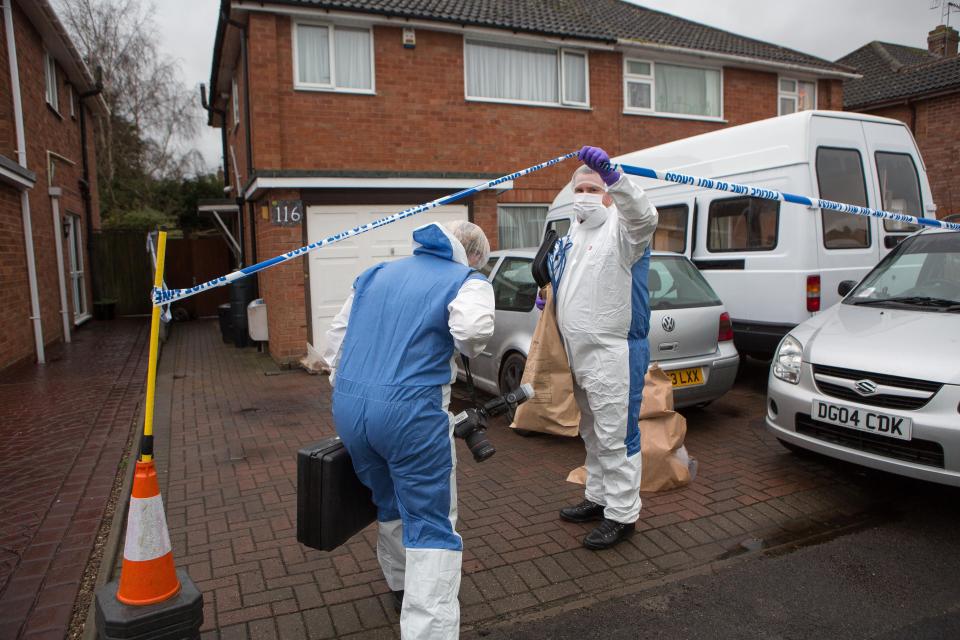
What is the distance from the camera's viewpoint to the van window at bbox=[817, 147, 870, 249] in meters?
6.91

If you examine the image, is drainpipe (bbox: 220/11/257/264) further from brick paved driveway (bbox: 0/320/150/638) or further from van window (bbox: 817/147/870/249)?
van window (bbox: 817/147/870/249)

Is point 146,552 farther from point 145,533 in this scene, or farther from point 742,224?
point 742,224

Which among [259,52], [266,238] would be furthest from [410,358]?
[259,52]

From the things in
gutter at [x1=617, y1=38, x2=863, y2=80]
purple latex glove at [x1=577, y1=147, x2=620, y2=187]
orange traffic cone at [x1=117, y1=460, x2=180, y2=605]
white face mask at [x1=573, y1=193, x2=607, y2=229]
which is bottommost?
orange traffic cone at [x1=117, y1=460, x2=180, y2=605]

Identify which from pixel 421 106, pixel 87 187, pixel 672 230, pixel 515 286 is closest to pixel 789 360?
pixel 515 286

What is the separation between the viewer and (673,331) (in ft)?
18.6

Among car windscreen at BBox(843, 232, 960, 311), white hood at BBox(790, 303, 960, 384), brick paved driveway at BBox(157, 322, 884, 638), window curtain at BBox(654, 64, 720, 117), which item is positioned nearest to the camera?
brick paved driveway at BBox(157, 322, 884, 638)

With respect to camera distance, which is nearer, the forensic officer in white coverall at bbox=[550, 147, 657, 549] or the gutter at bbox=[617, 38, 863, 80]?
the forensic officer in white coverall at bbox=[550, 147, 657, 549]

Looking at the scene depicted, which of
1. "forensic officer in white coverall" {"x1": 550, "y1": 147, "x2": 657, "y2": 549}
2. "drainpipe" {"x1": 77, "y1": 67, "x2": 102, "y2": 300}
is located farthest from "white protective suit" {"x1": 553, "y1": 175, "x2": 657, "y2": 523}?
"drainpipe" {"x1": 77, "y1": 67, "x2": 102, "y2": 300}

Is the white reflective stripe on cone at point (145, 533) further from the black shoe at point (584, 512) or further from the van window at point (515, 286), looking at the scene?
the van window at point (515, 286)

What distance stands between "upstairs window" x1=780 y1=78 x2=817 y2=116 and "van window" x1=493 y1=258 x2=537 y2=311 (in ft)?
36.5

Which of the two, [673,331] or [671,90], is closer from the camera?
[673,331]

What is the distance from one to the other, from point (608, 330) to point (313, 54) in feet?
27.7

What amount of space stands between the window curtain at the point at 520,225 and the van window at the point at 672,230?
11.4 ft
